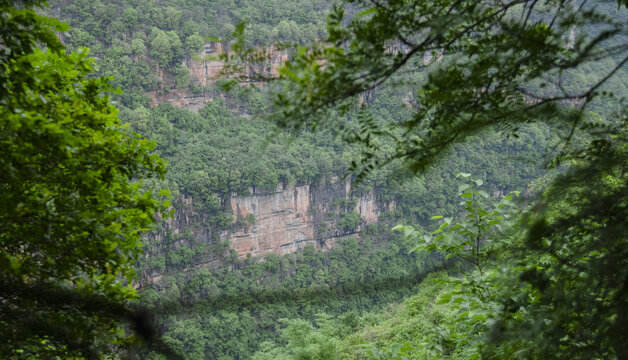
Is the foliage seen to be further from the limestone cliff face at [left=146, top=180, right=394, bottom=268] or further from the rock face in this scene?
the rock face

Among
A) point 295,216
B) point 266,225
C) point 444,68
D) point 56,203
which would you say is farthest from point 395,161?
point 295,216

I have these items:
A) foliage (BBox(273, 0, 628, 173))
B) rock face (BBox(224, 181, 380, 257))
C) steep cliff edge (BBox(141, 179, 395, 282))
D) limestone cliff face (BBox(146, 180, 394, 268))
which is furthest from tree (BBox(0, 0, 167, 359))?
rock face (BBox(224, 181, 380, 257))

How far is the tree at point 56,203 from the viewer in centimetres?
128

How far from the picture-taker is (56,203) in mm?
1513

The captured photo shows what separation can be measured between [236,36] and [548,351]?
42.4 inches

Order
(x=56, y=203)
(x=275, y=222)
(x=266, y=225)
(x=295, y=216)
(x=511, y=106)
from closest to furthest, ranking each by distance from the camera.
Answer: (x=511, y=106)
(x=56, y=203)
(x=266, y=225)
(x=275, y=222)
(x=295, y=216)

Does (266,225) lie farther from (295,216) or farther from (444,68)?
(444,68)

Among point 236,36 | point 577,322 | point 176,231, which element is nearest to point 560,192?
point 577,322

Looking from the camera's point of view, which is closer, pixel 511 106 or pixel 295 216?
pixel 511 106

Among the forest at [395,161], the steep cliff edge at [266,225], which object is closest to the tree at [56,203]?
the forest at [395,161]

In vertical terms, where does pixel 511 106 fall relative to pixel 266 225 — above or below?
above

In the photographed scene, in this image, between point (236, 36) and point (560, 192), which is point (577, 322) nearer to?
point (560, 192)

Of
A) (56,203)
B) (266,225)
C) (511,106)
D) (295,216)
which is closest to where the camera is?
(511,106)

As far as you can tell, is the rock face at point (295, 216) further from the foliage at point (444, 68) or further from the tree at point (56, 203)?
the foliage at point (444, 68)
